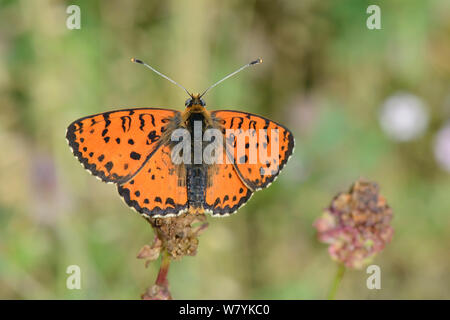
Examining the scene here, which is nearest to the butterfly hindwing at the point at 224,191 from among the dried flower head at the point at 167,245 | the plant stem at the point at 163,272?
the dried flower head at the point at 167,245

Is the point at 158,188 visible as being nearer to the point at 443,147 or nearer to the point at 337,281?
the point at 337,281

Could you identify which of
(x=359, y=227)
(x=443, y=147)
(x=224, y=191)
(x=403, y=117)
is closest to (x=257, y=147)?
(x=224, y=191)

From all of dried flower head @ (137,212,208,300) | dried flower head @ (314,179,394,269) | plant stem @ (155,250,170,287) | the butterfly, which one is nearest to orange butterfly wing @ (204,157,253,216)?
the butterfly

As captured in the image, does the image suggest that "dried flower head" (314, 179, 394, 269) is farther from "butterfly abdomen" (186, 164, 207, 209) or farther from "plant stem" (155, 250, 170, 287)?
"plant stem" (155, 250, 170, 287)

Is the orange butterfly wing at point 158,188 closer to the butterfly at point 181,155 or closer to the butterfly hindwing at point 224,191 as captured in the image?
the butterfly at point 181,155
